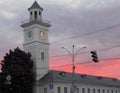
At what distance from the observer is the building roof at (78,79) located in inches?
3907

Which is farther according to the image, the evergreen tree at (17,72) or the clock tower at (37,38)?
the clock tower at (37,38)

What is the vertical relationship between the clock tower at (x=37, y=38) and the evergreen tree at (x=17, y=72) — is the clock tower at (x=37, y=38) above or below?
above

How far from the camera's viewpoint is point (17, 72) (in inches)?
3666

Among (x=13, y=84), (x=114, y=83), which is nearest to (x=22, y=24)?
(x=13, y=84)

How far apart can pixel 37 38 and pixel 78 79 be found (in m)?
15.7

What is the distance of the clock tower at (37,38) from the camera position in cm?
10056

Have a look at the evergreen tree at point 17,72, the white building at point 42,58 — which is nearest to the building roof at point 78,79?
the white building at point 42,58

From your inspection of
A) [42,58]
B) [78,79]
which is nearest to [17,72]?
[42,58]

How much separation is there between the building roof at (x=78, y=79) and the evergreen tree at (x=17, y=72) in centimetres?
436

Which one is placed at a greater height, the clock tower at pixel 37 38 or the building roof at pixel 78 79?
the clock tower at pixel 37 38

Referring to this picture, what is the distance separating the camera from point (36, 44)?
101 metres

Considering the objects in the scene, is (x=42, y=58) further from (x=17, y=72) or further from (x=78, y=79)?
(x=78, y=79)

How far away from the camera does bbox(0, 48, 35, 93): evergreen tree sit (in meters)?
92.4

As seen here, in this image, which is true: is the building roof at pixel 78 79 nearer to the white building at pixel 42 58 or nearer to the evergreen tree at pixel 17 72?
the white building at pixel 42 58
